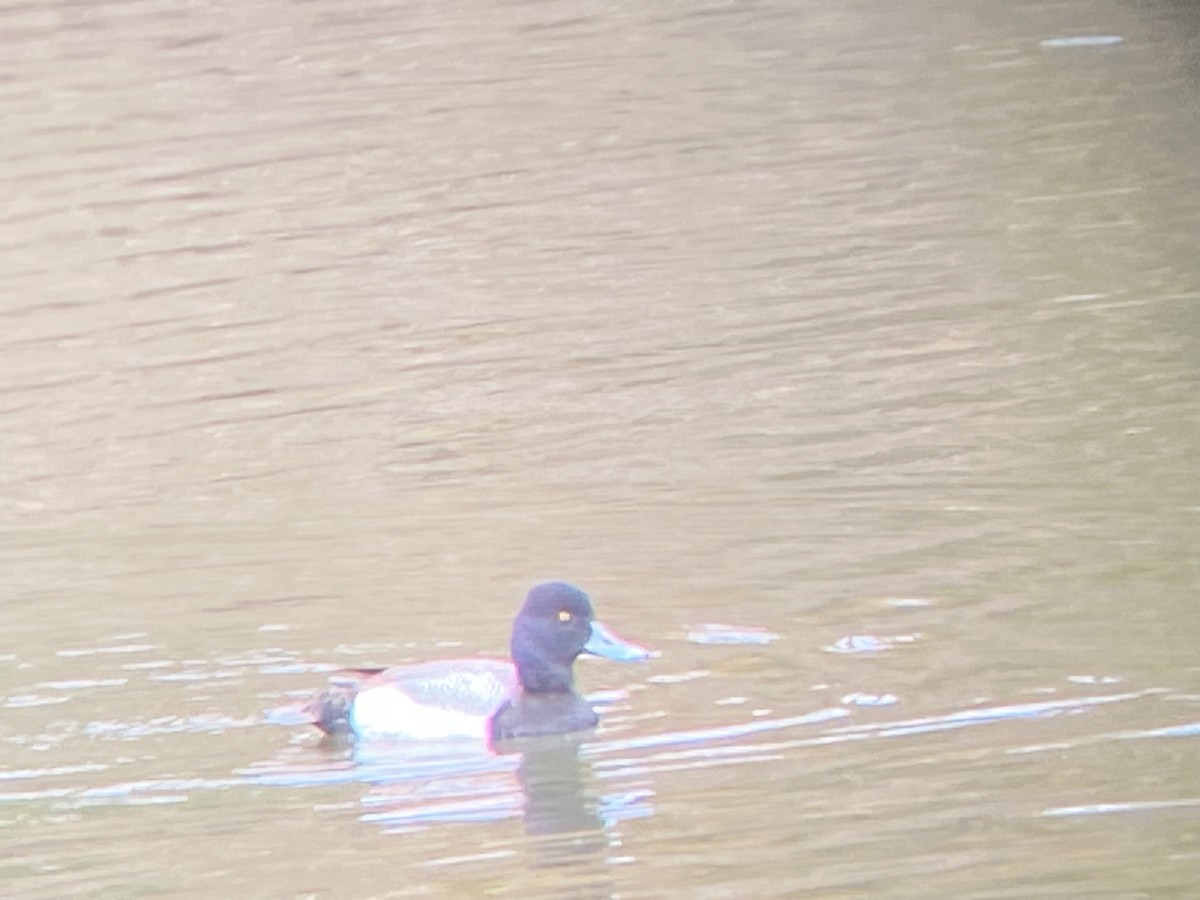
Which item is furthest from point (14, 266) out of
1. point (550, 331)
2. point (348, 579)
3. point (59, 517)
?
point (348, 579)

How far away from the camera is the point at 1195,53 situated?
2222 centimetres

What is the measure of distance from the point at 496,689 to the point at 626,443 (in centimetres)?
371

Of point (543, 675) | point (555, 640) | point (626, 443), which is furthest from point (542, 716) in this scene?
point (626, 443)

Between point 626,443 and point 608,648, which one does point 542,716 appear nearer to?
point 608,648

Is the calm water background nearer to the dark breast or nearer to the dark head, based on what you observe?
the dark breast

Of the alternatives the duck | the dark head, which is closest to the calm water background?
the duck

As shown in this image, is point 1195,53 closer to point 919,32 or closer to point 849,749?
point 919,32

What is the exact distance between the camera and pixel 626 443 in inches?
515

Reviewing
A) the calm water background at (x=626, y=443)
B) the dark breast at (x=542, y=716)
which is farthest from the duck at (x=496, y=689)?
the calm water background at (x=626, y=443)

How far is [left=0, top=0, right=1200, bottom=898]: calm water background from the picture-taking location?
8.38 meters

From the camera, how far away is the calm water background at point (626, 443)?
330 inches

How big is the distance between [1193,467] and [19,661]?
→ 17.3ft

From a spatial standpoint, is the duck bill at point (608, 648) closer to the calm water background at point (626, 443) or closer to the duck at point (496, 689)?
the duck at point (496, 689)

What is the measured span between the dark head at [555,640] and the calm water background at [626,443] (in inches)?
9.8
